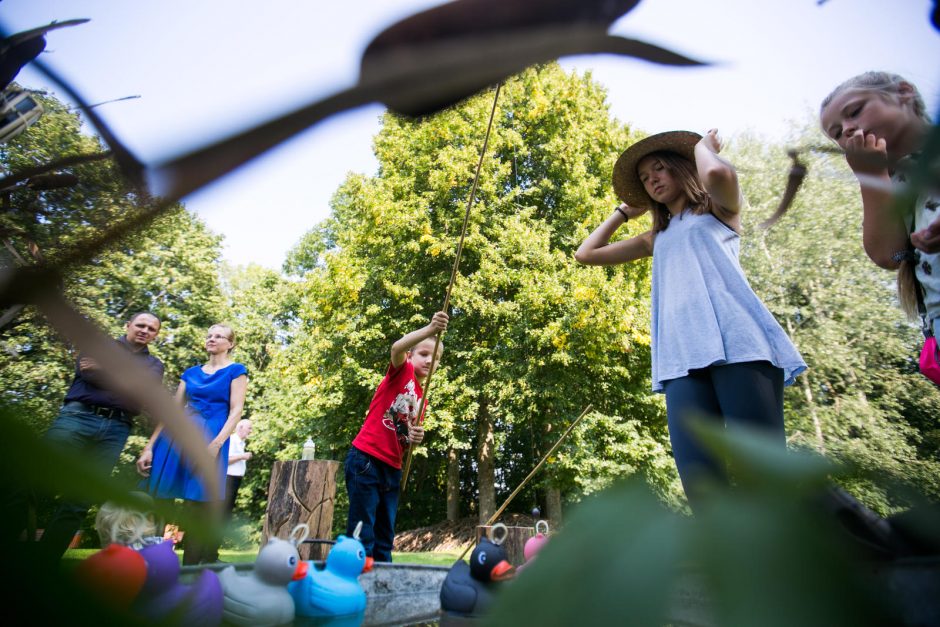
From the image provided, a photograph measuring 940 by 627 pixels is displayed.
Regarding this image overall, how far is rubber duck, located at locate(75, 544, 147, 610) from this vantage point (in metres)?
0.16

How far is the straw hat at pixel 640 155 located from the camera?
5.23ft

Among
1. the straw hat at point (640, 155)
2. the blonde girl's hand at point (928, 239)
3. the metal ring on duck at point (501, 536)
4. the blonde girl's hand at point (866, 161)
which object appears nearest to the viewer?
the blonde girl's hand at point (866, 161)

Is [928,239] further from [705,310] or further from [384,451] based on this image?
[384,451]

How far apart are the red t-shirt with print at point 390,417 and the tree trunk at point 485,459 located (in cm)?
672

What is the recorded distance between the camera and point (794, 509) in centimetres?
14

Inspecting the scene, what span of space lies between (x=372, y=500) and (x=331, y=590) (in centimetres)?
140

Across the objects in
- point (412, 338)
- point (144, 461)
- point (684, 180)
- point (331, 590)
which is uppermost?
point (684, 180)

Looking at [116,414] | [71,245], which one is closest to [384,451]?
[116,414]

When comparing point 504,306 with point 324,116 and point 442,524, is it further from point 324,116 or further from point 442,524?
point 324,116

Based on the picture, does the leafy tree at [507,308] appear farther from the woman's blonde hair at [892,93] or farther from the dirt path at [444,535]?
the woman's blonde hair at [892,93]

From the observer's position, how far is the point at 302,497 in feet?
10.2

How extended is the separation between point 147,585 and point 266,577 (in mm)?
1099

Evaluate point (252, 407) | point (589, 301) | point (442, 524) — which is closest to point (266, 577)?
point (589, 301)

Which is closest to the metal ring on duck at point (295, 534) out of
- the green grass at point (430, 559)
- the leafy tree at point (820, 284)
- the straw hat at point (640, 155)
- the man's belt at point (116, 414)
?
the man's belt at point (116, 414)
